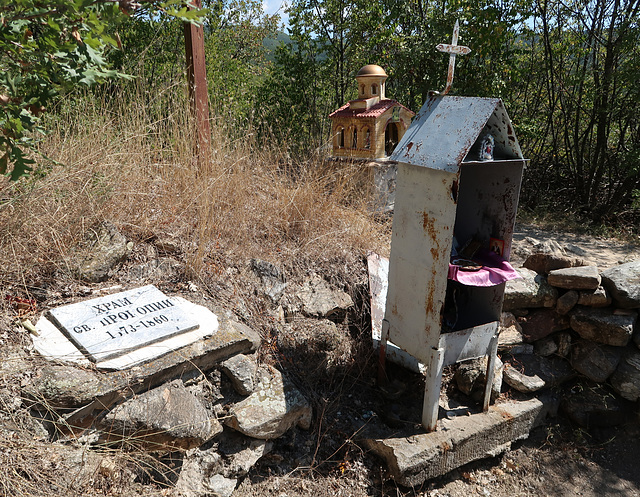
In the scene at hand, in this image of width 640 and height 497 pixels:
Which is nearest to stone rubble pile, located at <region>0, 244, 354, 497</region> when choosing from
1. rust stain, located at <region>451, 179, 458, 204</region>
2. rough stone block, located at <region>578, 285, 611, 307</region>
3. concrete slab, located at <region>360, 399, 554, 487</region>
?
concrete slab, located at <region>360, 399, 554, 487</region>

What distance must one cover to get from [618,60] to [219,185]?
223 inches

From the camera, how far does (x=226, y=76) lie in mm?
6281

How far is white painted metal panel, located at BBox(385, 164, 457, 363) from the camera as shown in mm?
2686

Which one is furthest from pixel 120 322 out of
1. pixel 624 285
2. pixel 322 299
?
pixel 624 285

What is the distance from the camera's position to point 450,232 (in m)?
2.66

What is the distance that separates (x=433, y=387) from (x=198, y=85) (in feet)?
10.4

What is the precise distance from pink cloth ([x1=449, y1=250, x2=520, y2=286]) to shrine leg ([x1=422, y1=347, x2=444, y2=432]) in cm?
44

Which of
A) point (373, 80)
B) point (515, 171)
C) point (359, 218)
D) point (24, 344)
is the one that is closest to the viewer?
point (24, 344)

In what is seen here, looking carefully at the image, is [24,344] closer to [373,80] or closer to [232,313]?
[232,313]

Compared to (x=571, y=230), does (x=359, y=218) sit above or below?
above

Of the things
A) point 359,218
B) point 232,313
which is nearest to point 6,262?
point 232,313

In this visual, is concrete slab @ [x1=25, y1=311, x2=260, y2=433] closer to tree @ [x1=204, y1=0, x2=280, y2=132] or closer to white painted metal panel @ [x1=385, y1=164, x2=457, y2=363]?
white painted metal panel @ [x1=385, y1=164, x2=457, y2=363]

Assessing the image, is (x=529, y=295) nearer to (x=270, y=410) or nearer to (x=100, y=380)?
(x=270, y=410)

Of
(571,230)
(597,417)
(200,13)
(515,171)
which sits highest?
(200,13)
